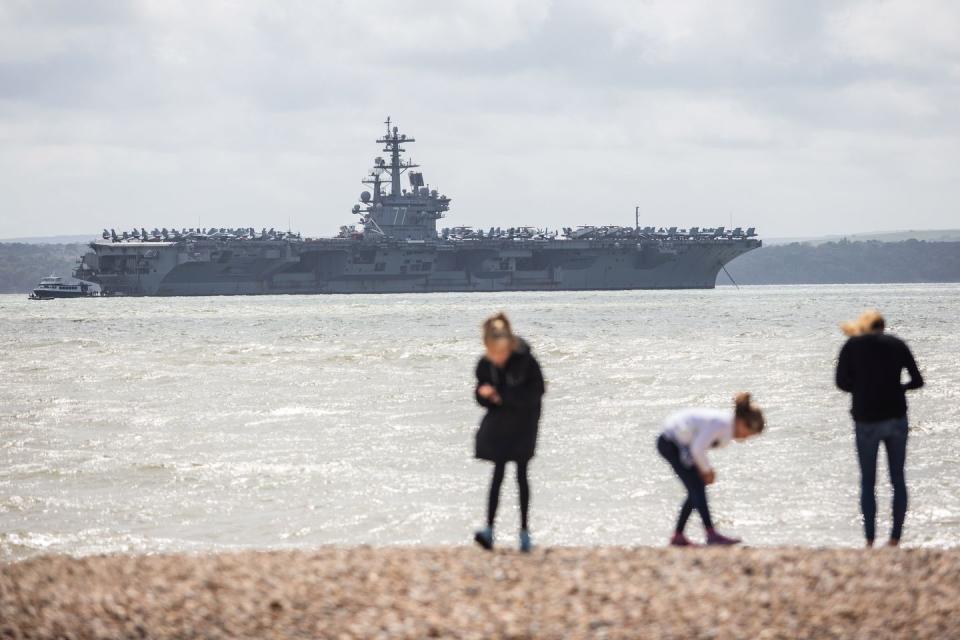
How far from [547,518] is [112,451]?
689cm

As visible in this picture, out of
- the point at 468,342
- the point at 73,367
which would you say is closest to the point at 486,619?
the point at 73,367

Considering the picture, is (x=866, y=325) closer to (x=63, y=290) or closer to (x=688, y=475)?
(x=688, y=475)

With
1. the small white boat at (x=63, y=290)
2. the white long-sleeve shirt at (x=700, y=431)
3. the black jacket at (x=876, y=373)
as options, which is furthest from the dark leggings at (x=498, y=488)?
the small white boat at (x=63, y=290)

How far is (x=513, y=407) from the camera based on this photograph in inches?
299

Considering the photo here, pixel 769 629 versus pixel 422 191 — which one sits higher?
pixel 422 191

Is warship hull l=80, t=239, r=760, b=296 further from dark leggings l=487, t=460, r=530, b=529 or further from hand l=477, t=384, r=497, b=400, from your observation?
hand l=477, t=384, r=497, b=400

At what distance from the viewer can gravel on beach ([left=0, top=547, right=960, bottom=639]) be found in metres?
5.82

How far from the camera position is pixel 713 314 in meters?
A: 69.6

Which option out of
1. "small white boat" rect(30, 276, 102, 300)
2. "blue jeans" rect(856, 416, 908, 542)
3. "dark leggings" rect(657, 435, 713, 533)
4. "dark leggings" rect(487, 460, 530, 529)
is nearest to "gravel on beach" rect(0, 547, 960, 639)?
"dark leggings" rect(487, 460, 530, 529)

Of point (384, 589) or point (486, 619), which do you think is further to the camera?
point (384, 589)

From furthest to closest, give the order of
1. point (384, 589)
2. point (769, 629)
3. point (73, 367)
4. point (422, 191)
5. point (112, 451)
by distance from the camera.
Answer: point (422, 191), point (73, 367), point (112, 451), point (384, 589), point (769, 629)

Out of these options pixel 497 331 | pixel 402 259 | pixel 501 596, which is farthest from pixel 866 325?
pixel 402 259

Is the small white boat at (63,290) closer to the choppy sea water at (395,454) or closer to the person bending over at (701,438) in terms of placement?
the choppy sea water at (395,454)

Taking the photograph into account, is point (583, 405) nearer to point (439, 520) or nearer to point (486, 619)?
point (439, 520)
